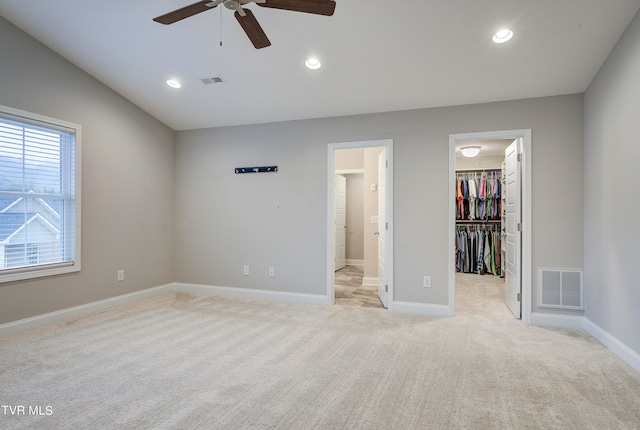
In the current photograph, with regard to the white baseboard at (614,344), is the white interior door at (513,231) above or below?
above

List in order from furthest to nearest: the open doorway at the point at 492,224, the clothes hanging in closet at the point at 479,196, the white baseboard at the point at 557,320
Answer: the clothes hanging in closet at the point at 479,196 < the open doorway at the point at 492,224 < the white baseboard at the point at 557,320

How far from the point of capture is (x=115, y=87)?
4293 mm

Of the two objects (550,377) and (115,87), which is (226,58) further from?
(550,377)

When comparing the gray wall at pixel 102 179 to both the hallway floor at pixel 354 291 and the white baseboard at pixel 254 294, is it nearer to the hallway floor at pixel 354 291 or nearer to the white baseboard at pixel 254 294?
the white baseboard at pixel 254 294

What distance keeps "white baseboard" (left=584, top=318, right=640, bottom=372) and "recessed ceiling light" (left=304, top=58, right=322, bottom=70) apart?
368 cm

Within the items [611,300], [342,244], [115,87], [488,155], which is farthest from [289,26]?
[488,155]

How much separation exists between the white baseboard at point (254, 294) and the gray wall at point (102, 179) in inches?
16.9

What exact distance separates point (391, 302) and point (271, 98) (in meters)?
2.91

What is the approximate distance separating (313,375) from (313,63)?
290cm

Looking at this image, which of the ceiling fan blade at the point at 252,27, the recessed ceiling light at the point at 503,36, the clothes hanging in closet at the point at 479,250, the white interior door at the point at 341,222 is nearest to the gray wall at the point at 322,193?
the recessed ceiling light at the point at 503,36

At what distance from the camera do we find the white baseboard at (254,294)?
15.0 feet

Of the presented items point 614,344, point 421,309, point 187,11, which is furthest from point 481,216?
Result: point 187,11

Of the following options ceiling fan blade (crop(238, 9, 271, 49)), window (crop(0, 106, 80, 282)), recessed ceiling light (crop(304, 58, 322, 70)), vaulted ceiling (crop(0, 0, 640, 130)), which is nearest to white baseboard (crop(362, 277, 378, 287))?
vaulted ceiling (crop(0, 0, 640, 130))

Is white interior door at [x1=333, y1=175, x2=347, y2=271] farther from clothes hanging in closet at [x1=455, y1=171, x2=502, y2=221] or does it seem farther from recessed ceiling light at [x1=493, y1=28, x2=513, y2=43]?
recessed ceiling light at [x1=493, y1=28, x2=513, y2=43]
